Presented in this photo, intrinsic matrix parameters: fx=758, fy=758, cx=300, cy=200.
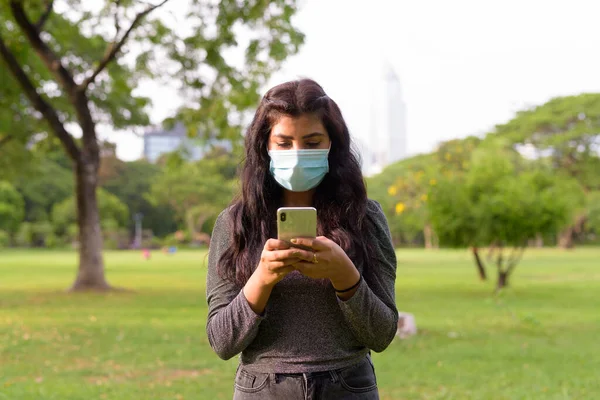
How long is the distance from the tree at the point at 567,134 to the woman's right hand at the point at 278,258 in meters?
48.8

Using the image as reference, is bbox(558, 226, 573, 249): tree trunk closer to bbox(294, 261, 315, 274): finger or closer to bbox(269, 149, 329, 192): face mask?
bbox(269, 149, 329, 192): face mask

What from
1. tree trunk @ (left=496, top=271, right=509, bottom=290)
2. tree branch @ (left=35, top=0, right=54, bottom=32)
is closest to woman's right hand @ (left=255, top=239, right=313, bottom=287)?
tree branch @ (left=35, top=0, right=54, bottom=32)

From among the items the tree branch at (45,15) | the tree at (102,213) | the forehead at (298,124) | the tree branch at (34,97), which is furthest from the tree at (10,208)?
the forehead at (298,124)

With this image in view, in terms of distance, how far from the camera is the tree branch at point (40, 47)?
15219 mm

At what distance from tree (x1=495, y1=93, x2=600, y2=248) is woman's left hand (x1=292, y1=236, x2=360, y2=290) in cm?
4867

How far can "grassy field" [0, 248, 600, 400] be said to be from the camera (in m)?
7.02

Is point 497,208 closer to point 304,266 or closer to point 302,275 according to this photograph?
point 302,275

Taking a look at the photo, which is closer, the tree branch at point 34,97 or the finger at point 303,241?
the finger at point 303,241

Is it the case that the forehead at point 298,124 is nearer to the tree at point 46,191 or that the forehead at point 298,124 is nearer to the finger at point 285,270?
the finger at point 285,270

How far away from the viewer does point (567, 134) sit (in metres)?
47.9

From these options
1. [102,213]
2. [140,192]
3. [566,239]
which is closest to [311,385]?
[566,239]

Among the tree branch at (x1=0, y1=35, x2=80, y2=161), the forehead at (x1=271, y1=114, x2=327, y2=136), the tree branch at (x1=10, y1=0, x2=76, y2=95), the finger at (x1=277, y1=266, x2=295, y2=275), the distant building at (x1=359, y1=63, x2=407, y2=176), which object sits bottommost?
the finger at (x1=277, y1=266, x2=295, y2=275)

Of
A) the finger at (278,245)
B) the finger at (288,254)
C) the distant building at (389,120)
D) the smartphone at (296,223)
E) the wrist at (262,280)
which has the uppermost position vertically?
the distant building at (389,120)

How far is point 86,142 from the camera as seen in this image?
56.3 feet
